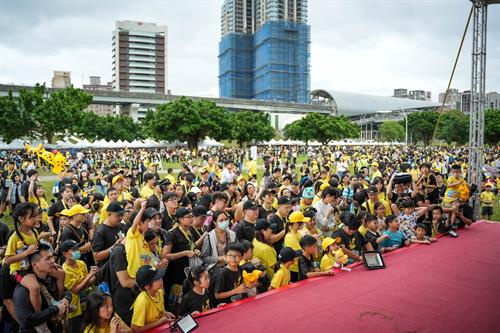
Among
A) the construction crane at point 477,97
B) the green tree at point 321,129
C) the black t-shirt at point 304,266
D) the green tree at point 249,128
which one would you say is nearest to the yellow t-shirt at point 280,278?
the black t-shirt at point 304,266

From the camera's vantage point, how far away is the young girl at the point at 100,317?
3.36 m

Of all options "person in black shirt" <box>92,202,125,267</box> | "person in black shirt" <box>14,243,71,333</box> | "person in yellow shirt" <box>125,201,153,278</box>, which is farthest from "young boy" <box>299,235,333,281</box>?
"person in black shirt" <box>14,243,71,333</box>

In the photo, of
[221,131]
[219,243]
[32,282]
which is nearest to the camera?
[32,282]

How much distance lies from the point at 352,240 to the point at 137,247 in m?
3.09

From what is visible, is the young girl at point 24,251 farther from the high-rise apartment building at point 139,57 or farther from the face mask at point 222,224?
the high-rise apartment building at point 139,57

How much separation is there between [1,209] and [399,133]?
7877 centimetres

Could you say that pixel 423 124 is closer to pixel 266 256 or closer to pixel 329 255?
pixel 329 255

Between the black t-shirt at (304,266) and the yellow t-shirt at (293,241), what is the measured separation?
184mm

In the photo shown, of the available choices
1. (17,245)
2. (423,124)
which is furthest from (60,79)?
(17,245)

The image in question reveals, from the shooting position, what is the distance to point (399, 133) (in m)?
78.6

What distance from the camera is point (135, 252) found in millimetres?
4188

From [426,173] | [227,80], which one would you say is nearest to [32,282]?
[426,173]

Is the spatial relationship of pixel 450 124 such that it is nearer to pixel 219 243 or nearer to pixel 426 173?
pixel 426 173

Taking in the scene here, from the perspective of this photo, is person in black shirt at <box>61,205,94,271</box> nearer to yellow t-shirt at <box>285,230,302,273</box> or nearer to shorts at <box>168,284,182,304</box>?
shorts at <box>168,284,182,304</box>
